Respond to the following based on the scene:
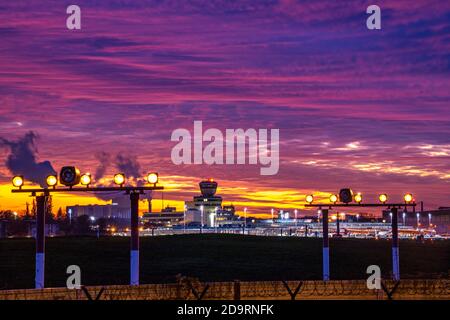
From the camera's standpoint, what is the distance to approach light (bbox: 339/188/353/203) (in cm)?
5372

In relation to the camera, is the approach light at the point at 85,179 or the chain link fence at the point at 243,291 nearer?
the chain link fence at the point at 243,291

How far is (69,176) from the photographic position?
3991 centimetres

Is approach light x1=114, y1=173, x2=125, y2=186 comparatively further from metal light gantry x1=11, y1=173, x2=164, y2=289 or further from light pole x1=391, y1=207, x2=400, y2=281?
light pole x1=391, y1=207, x2=400, y2=281

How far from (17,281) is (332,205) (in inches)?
1028

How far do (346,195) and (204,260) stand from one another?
3825 cm

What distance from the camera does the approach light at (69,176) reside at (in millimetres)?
39844

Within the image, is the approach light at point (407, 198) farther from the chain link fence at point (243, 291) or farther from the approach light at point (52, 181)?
the approach light at point (52, 181)

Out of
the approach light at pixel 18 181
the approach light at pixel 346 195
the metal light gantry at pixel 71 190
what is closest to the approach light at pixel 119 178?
the metal light gantry at pixel 71 190

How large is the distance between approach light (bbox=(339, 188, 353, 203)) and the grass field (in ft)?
28.9

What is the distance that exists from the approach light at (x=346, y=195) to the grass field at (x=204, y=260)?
8814mm

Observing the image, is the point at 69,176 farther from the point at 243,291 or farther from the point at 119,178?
the point at 243,291
